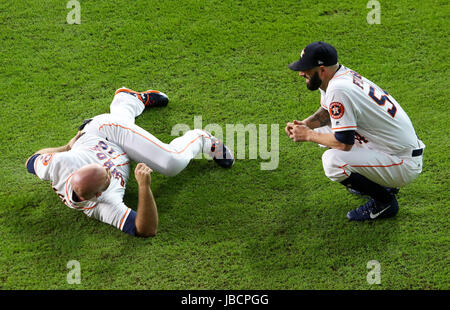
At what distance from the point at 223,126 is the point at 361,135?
1.51 meters

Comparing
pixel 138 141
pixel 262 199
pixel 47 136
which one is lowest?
pixel 262 199

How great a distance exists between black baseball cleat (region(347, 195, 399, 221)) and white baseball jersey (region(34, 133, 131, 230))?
1.71 m

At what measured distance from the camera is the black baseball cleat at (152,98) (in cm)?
491

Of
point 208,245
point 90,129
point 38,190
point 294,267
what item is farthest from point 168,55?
point 294,267

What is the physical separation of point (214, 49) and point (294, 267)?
2881 mm

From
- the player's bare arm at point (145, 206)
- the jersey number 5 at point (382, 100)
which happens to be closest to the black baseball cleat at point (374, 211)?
the jersey number 5 at point (382, 100)

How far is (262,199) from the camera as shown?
4.26 m

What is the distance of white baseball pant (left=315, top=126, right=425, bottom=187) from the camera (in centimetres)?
376

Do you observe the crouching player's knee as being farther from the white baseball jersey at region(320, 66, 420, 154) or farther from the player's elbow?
the white baseball jersey at region(320, 66, 420, 154)

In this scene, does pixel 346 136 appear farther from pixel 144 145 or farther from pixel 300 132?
pixel 144 145

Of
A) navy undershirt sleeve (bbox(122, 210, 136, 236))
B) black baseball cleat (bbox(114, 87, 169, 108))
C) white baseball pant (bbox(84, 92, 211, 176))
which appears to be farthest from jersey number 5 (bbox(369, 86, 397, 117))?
black baseball cleat (bbox(114, 87, 169, 108))

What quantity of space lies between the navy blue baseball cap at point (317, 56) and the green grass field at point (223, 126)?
1.13 meters

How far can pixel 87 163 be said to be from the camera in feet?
12.9
